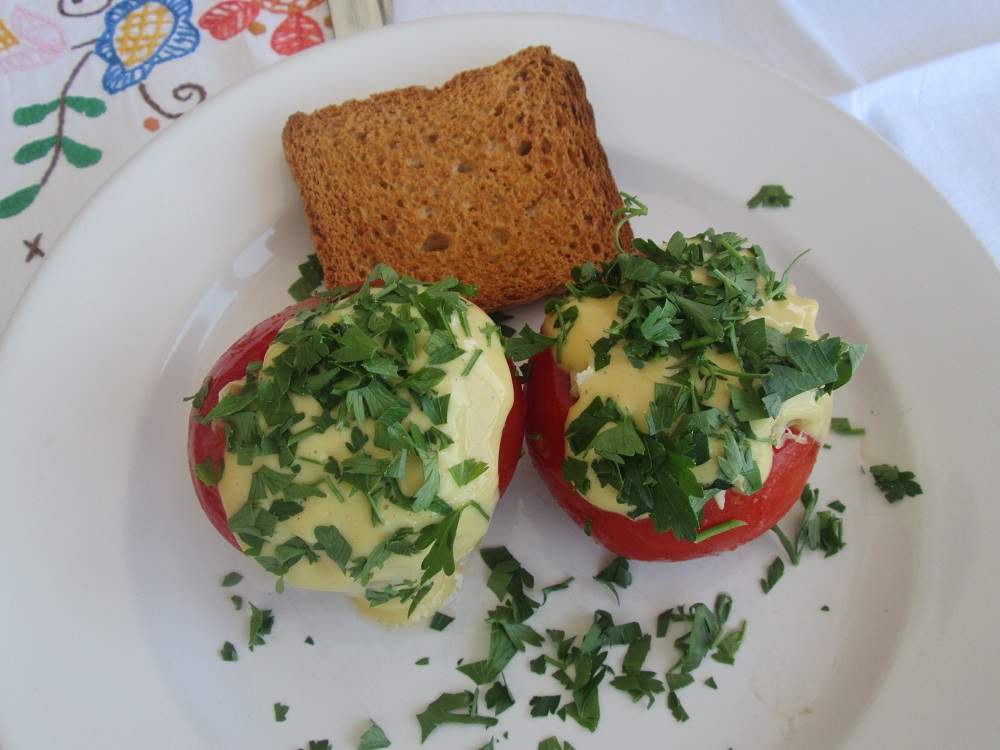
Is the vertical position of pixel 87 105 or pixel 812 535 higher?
pixel 87 105

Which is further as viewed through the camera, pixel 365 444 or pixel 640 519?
pixel 640 519

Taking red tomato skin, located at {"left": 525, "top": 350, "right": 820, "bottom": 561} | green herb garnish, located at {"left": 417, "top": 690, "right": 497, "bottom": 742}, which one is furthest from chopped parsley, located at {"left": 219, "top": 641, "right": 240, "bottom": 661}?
red tomato skin, located at {"left": 525, "top": 350, "right": 820, "bottom": 561}

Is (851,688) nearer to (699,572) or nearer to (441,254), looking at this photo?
(699,572)

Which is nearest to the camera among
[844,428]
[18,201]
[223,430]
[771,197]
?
[223,430]

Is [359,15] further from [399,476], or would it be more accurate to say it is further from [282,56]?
[399,476]

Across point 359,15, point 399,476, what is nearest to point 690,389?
point 399,476

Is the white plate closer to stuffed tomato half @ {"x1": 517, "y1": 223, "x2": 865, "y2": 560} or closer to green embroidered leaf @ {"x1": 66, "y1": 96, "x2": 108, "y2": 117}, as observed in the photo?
stuffed tomato half @ {"x1": 517, "y1": 223, "x2": 865, "y2": 560}

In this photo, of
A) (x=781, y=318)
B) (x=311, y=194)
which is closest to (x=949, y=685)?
(x=781, y=318)

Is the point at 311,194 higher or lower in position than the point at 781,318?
higher
